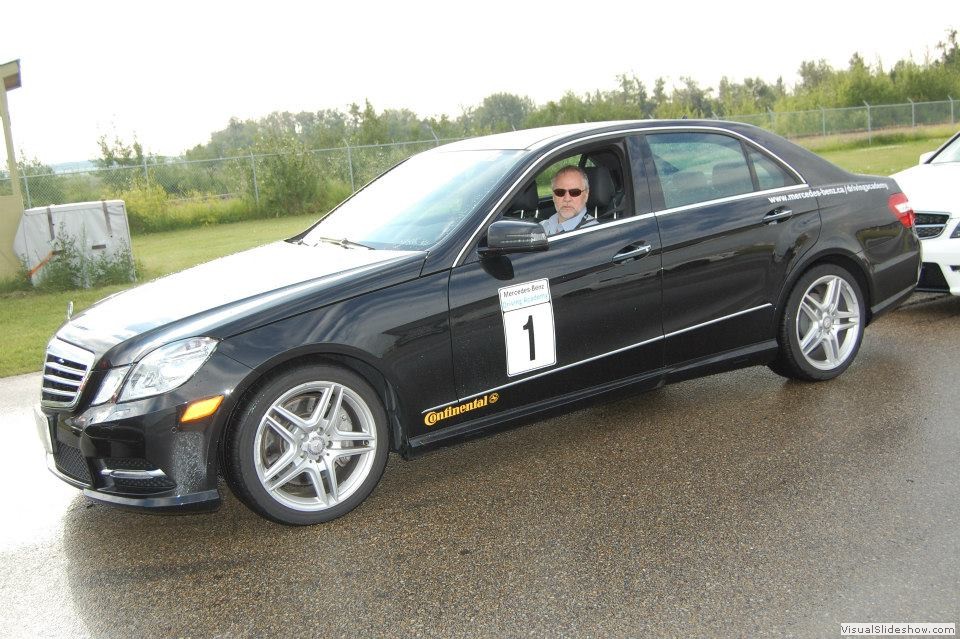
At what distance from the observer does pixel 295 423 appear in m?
4.01

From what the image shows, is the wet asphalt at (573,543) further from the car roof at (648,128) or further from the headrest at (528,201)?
the car roof at (648,128)

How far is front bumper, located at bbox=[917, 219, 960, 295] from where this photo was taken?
7027mm

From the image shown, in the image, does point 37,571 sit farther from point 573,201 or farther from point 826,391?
point 826,391

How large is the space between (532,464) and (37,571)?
2.35 metres

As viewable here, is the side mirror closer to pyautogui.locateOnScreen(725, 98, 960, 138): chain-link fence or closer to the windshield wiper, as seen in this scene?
the windshield wiper

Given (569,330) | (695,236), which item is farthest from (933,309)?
(569,330)

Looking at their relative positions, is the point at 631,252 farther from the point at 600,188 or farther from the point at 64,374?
the point at 64,374

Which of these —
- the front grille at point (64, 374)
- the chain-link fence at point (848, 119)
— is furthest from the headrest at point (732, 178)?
the chain-link fence at point (848, 119)

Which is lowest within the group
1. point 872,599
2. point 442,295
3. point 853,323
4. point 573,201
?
point 872,599

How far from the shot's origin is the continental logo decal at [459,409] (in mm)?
4324

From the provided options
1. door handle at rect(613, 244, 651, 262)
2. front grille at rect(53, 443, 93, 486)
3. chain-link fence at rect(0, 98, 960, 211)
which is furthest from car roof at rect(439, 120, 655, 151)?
chain-link fence at rect(0, 98, 960, 211)

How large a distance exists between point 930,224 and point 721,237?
3081mm

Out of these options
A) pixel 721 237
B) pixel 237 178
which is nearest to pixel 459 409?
pixel 721 237

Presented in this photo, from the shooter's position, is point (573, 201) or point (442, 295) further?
point (573, 201)
